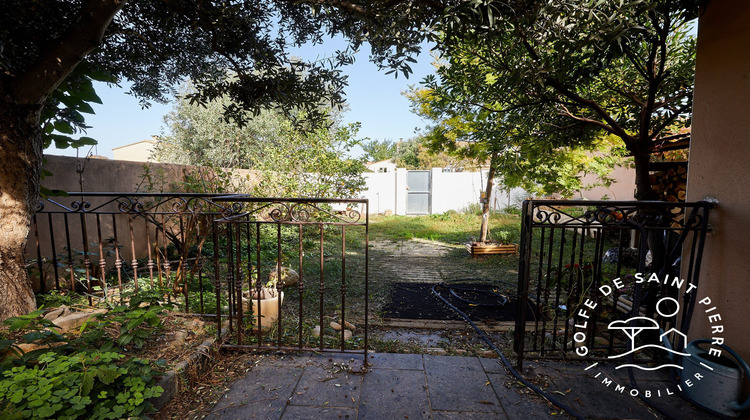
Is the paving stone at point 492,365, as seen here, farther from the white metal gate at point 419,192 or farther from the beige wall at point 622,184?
the white metal gate at point 419,192

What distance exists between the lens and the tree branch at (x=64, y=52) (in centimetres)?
192

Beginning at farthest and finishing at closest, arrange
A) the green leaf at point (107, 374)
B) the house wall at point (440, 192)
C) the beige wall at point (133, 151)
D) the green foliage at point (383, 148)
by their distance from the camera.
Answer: the green foliage at point (383, 148), the beige wall at point (133, 151), the house wall at point (440, 192), the green leaf at point (107, 374)

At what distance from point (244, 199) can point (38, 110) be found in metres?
1.31

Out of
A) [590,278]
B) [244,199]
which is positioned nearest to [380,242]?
[590,278]

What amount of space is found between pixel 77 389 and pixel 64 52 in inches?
72.5

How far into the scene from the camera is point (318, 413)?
1.74 m

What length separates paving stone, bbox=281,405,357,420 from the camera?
1.71 metres

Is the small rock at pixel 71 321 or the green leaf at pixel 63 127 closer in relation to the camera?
the small rock at pixel 71 321

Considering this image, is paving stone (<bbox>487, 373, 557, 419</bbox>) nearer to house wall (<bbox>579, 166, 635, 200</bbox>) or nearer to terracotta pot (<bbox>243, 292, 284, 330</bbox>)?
terracotta pot (<bbox>243, 292, 284, 330</bbox>)

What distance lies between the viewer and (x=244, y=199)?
7.51 feet

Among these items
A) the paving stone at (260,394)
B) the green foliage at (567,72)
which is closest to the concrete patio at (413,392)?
the paving stone at (260,394)

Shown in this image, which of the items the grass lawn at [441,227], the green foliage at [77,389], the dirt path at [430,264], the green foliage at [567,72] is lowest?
the dirt path at [430,264]

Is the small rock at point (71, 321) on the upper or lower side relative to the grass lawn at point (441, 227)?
upper

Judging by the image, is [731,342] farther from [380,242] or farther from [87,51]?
[380,242]
